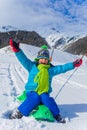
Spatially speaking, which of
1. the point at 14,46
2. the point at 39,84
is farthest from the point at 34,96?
the point at 14,46

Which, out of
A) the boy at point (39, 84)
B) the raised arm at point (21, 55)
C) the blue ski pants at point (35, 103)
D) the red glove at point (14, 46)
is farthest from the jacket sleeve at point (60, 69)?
the red glove at point (14, 46)

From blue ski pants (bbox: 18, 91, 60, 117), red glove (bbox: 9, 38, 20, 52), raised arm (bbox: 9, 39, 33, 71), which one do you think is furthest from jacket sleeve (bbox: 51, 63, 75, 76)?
red glove (bbox: 9, 38, 20, 52)

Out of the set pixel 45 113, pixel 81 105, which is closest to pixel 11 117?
pixel 45 113

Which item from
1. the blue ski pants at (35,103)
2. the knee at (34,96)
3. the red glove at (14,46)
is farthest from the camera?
the red glove at (14,46)

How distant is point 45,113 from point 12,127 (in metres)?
1.28

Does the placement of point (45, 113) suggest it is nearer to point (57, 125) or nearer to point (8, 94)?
point (57, 125)

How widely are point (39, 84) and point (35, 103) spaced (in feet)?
1.61

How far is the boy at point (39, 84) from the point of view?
25.6ft

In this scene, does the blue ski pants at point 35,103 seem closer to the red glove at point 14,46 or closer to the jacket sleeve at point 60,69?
Result: the jacket sleeve at point 60,69

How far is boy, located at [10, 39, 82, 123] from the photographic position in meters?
7.79

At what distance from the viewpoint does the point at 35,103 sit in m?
7.99

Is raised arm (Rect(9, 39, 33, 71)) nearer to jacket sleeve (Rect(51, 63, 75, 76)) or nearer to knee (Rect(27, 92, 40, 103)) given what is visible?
jacket sleeve (Rect(51, 63, 75, 76))

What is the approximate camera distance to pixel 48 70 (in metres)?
8.68

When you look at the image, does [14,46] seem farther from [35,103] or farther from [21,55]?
[35,103]
